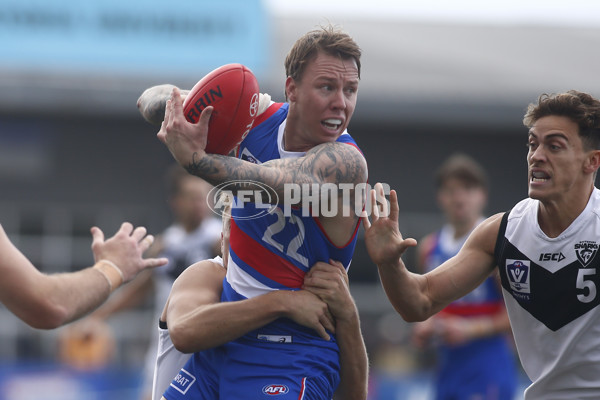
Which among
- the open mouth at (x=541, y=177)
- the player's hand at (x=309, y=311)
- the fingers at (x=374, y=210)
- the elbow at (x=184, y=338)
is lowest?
the elbow at (x=184, y=338)

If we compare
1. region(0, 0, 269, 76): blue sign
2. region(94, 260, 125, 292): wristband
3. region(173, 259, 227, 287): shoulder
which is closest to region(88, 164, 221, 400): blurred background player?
region(173, 259, 227, 287): shoulder

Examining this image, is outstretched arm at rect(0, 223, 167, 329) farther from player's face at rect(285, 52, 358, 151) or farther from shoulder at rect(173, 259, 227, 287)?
player's face at rect(285, 52, 358, 151)

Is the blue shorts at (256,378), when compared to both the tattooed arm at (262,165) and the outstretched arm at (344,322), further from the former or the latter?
the tattooed arm at (262,165)

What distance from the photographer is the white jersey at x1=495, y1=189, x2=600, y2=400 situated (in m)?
4.89

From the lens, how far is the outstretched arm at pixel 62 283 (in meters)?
3.92

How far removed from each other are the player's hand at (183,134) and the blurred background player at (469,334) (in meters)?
→ 4.67

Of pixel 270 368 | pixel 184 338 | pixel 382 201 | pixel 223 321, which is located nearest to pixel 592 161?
pixel 382 201

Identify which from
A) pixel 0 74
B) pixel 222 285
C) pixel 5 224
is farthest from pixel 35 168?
pixel 222 285

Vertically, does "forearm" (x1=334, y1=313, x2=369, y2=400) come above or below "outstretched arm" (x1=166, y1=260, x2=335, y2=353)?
below

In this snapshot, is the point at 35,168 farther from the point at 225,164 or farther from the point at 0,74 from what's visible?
the point at 225,164

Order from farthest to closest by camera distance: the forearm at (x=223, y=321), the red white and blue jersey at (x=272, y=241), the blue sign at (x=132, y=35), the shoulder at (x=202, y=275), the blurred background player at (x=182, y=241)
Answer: the blue sign at (x=132, y=35), the blurred background player at (x=182, y=241), the shoulder at (x=202, y=275), the red white and blue jersey at (x=272, y=241), the forearm at (x=223, y=321)

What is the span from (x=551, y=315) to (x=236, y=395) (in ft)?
6.08

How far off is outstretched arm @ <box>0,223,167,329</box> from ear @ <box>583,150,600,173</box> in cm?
242

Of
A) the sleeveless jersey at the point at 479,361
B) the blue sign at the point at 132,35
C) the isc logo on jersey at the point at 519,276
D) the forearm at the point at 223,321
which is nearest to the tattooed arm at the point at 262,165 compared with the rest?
the forearm at the point at 223,321
